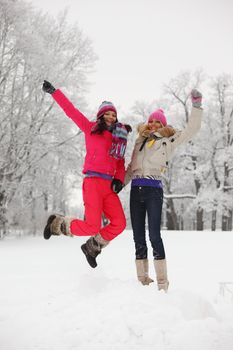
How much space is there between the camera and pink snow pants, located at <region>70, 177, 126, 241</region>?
151 inches

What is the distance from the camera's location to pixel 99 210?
3.83m

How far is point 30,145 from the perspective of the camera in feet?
43.2

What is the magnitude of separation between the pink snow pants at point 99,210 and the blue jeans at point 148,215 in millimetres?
197

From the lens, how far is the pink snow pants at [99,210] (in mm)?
3826

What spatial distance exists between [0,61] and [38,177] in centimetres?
499

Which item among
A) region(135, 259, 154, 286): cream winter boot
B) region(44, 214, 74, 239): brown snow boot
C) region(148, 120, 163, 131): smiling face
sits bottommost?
region(135, 259, 154, 286): cream winter boot

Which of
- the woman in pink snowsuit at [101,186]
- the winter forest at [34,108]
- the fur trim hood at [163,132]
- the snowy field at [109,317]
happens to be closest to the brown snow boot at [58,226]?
the woman in pink snowsuit at [101,186]

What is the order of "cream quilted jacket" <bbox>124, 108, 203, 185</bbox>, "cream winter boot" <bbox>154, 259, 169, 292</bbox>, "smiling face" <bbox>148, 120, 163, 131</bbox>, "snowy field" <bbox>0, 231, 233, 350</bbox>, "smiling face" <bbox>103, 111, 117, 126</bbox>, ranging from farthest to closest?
"smiling face" <bbox>148, 120, 163, 131</bbox> < "smiling face" <bbox>103, 111, 117, 126</bbox> < "cream quilted jacket" <bbox>124, 108, 203, 185</bbox> < "cream winter boot" <bbox>154, 259, 169, 292</bbox> < "snowy field" <bbox>0, 231, 233, 350</bbox>

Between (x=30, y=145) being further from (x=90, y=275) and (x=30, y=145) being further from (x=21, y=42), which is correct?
(x=90, y=275)

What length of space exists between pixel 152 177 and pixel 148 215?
404mm

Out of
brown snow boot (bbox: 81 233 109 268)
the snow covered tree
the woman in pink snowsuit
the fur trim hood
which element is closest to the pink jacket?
the woman in pink snowsuit

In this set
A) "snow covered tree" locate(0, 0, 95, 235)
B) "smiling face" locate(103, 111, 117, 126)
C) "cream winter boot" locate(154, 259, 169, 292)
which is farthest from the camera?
"snow covered tree" locate(0, 0, 95, 235)

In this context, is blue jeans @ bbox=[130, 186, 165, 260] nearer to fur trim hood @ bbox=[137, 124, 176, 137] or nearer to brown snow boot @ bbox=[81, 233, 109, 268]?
brown snow boot @ bbox=[81, 233, 109, 268]

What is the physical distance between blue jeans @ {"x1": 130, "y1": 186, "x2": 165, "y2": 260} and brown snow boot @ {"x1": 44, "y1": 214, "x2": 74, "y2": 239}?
71cm
